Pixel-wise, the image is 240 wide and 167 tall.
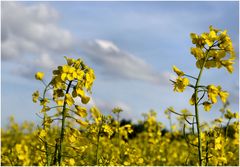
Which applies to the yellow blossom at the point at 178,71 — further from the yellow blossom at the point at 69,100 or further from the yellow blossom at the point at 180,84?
the yellow blossom at the point at 69,100

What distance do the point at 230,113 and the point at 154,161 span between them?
2.66 m

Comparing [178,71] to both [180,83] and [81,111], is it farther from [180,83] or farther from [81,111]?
[81,111]

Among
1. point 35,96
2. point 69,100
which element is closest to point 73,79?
point 69,100

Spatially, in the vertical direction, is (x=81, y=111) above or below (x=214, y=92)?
below

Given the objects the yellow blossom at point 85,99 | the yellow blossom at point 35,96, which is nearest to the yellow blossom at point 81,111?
the yellow blossom at point 85,99

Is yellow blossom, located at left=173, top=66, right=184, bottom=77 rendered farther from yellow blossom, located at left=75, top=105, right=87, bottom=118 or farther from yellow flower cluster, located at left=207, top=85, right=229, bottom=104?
yellow blossom, located at left=75, top=105, right=87, bottom=118

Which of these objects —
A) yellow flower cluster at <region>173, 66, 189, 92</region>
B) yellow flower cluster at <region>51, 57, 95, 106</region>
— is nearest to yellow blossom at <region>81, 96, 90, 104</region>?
yellow flower cluster at <region>51, 57, 95, 106</region>

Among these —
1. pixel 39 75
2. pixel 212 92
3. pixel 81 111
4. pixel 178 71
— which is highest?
pixel 39 75

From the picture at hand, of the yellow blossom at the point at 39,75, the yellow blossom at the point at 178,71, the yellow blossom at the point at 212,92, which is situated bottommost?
the yellow blossom at the point at 212,92

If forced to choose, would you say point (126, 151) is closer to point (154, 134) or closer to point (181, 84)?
point (181, 84)

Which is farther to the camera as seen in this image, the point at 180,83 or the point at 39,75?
the point at 39,75

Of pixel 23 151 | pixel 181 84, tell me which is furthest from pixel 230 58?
pixel 23 151

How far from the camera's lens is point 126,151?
5.66 meters

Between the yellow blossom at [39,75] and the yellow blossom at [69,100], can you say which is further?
the yellow blossom at [39,75]
